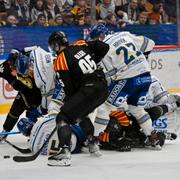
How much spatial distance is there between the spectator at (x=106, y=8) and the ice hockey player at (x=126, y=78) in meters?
3.88

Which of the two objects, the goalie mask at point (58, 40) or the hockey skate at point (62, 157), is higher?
the goalie mask at point (58, 40)

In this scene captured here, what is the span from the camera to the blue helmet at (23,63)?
5.26m

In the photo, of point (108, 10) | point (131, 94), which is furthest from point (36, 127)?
point (108, 10)

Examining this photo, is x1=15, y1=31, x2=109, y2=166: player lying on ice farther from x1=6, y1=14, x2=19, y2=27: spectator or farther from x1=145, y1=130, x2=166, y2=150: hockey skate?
x1=6, y1=14, x2=19, y2=27: spectator

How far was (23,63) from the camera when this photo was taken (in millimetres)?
5262

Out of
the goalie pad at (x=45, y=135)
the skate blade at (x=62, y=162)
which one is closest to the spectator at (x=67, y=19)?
the goalie pad at (x=45, y=135)

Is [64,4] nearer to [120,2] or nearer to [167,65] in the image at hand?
[120,2]

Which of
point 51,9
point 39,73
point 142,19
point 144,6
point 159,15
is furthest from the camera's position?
point 159,15

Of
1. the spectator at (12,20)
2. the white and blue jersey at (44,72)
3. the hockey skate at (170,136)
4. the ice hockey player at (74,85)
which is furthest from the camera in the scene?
the spectator at (12,20)

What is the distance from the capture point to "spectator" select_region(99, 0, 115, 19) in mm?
9041

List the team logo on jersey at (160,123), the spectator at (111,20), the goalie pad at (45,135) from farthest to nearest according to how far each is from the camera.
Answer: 1. the spectator at (111,20)
2. the team logo on jersey at (160,123)
3. the goalie pad at (45,135)

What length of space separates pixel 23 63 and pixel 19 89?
1.48 ft

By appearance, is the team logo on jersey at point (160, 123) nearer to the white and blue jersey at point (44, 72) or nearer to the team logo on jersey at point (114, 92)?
the team logo on jersey at point (114, 92)

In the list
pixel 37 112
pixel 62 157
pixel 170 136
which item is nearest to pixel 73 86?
pixel 62 157
